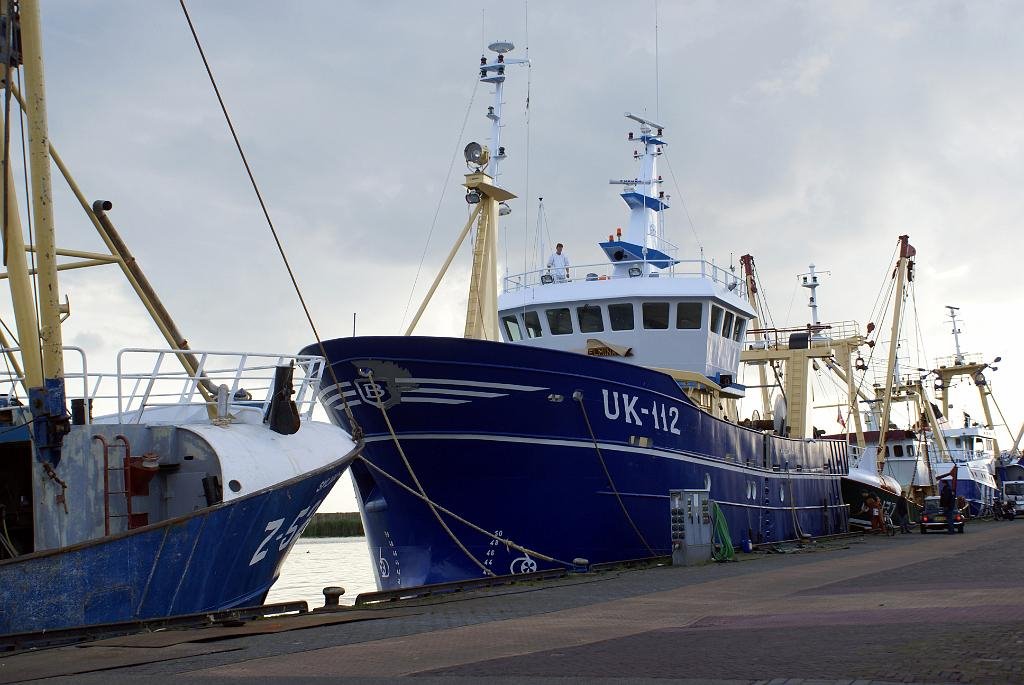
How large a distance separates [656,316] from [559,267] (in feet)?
9.08

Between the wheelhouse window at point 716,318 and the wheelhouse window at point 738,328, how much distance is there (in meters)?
1.19

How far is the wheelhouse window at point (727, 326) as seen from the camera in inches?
939

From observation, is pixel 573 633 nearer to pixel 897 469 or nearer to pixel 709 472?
pixel 709 472

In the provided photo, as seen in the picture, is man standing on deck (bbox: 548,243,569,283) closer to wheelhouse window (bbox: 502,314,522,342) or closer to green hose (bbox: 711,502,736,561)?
wheelhouse window (bbox: 502,314,522,342)

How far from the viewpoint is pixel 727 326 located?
24016mm

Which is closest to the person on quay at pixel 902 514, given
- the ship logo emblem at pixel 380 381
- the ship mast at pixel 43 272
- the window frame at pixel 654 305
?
the window frame at pixel 654 305

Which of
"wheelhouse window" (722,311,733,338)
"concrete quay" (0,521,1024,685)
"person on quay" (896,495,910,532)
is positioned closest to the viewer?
"concrete quay" (0,521,1024,685)

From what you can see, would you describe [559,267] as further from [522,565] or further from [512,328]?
[522,565]

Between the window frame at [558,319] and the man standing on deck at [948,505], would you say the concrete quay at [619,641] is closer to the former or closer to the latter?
the window frame at [558,319]

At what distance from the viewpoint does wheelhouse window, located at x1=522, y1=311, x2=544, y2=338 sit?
76.0ft

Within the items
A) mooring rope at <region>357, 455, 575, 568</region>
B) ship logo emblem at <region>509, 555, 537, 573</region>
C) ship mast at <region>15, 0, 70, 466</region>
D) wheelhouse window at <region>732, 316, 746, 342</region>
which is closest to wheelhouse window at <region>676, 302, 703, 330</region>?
wheelhouse window at <region>732, 316, 746, 342</region>

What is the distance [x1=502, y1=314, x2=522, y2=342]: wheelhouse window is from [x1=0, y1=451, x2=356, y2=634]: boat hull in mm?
12462

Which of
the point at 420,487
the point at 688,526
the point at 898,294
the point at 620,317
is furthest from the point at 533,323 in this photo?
the point at 898,294

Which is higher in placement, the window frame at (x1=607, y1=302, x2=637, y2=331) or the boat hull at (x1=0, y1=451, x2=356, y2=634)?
the window frame at (x1=607, y1=302, x2=637, y2=331)
